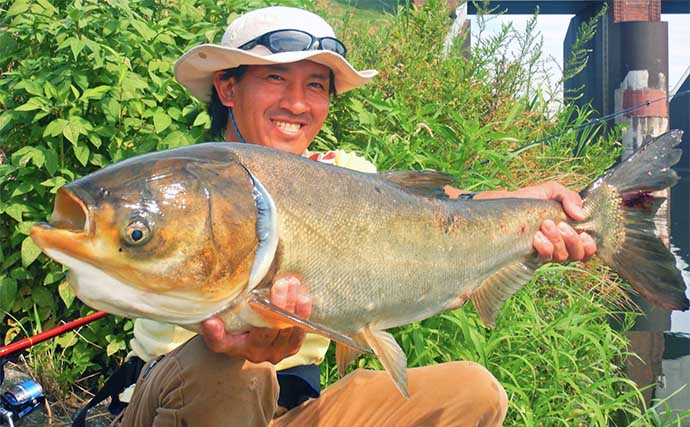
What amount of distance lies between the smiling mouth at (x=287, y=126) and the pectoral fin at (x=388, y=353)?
1.10 metres

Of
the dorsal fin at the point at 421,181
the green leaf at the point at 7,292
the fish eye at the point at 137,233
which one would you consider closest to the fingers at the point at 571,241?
the dorsal fin at the point at 421,181

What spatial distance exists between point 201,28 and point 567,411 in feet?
9.52

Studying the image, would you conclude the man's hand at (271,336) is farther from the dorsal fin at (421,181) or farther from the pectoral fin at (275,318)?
the dorsal fin at (421,181)

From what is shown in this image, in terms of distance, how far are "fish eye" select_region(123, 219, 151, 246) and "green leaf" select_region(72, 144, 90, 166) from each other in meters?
2.31

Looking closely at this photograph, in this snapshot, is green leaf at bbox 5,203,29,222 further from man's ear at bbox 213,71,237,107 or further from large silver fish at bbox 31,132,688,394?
large silver fish at bbox 31,132,688,394

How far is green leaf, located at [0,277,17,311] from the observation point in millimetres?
4016

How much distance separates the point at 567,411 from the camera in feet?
12.7

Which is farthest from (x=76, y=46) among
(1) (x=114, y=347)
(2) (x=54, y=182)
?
(1) (x=114, y=347)

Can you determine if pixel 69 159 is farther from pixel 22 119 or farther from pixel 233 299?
pixel 233 299

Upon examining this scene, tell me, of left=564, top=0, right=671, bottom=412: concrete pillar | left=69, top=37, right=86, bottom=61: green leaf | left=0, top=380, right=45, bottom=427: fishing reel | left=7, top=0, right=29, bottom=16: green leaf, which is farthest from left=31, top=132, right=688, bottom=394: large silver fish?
left=564, top=0, right=671, bottom=412: concrete pillar

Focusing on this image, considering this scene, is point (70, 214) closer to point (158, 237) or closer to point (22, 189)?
point (158, 237)

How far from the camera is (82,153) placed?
3.98m

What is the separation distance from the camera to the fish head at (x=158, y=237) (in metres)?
1.76

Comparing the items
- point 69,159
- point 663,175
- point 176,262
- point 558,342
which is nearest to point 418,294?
point 176,262
